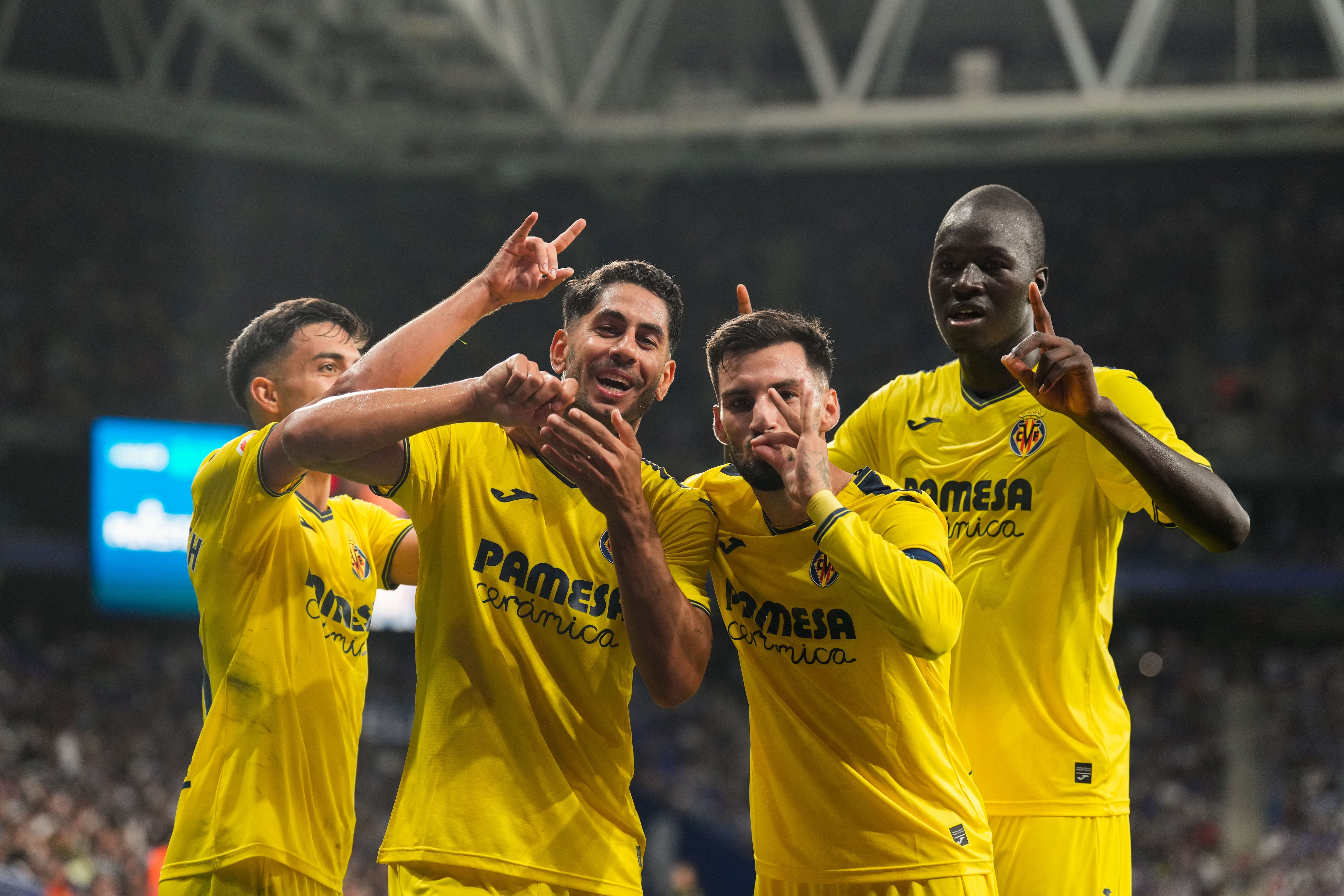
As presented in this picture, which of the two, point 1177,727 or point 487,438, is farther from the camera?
point 1177,727

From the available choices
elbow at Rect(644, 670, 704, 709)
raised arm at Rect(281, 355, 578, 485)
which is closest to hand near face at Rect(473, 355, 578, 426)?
raised arm at Rect(281, 355, 578, 485)

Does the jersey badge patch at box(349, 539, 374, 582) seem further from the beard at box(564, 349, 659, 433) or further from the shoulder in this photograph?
the shoulder

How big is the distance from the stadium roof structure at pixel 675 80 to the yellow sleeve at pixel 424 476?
50.5 ft

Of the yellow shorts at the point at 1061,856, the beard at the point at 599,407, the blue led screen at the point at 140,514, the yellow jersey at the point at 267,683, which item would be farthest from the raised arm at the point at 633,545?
the blue led screen at the point at 140,514

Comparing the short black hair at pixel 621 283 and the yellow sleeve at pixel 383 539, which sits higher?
the short black hair at pixel 621 283

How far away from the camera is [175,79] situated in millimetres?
27406

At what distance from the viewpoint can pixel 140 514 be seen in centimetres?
1620

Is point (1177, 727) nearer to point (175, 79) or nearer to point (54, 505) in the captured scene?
point (54, 505)

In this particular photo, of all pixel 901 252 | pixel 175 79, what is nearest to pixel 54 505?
pixel 175 79

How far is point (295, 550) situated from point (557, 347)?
1.15 m

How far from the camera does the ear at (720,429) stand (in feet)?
11.9

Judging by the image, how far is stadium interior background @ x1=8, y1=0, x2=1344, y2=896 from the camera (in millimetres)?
21688

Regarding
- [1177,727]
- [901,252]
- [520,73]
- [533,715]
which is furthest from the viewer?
[901,252]

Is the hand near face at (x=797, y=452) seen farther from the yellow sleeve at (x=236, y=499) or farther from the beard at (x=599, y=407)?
the yellow sleeve at (x=236, y=499)
